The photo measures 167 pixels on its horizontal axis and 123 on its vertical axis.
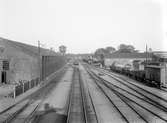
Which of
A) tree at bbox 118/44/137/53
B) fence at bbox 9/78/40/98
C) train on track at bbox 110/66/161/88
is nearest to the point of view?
fence at bbox 9/78/40/98

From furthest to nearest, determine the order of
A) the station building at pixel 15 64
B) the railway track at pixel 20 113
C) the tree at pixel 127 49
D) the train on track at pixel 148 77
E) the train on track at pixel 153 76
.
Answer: the tree at pixel 127 49, the station building at pixel 15 64, the train on track at pixel 148 77, the train on track at pixel 153 76, the railway track at pixel 20 113

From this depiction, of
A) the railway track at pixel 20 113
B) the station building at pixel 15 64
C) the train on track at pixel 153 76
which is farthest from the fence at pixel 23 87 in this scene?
the train on track at pixel 153 76

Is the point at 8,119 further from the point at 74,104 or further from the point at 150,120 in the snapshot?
the point at 150,120

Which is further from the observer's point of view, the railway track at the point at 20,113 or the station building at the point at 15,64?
the station building at the point at 15,64

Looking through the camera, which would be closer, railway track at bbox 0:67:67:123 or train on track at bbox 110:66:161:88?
railway track at bbox 0:67:67:123

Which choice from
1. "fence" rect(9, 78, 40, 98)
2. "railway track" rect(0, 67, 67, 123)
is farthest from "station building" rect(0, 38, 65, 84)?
"railway track" rect(0, 67, 67, 123)

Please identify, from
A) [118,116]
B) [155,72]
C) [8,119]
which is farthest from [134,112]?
[155,72]

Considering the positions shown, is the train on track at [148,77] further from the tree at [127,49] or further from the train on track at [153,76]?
the tree at [127,49]

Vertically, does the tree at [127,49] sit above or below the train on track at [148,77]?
above

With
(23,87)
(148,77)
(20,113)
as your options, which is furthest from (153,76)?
(20,113)

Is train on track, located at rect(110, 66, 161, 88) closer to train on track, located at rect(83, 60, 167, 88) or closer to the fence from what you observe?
train on track, located at rect(83, 60, 167, 88)

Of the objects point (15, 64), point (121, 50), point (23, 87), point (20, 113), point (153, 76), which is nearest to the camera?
point (20, 113)

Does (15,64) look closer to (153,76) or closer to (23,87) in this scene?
(23,87)

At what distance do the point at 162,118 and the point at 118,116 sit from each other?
2684mm
